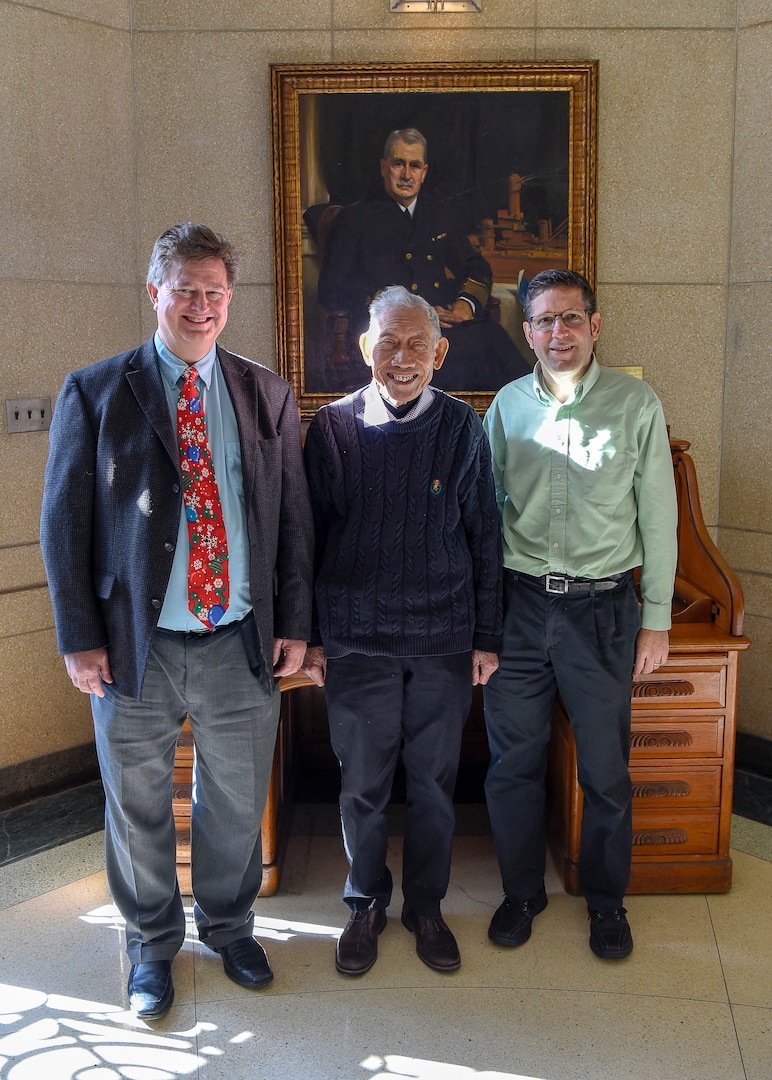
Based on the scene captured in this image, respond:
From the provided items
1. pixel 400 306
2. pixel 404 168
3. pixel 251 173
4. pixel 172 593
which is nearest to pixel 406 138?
pixel 404 168

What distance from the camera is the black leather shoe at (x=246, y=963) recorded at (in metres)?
2.46

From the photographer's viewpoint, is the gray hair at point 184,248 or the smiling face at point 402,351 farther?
the smiling face at point 402,351

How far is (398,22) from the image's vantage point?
3.40 meters

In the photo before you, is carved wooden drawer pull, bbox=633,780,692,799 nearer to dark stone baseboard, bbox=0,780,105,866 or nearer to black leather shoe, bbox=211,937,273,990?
black leather shoe, bbox=211,937,273,990

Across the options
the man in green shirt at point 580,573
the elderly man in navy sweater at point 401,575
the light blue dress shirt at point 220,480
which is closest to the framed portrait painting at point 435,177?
the man in green shirt at point 580,573

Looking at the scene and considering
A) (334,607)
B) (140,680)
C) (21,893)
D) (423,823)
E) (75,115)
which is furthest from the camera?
(75,115)

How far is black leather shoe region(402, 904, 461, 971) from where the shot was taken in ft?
8.25

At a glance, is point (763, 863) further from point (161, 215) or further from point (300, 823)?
point (161, 215)

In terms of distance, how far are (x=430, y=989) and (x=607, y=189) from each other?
2.64 meters

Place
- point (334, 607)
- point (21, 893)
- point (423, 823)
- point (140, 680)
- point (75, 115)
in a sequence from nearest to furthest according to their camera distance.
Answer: point (140, 680) < point (334, 607) < point (423, 823) < point (21, 893) < point (75, 115)

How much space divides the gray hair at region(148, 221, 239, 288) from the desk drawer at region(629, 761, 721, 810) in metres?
1.84

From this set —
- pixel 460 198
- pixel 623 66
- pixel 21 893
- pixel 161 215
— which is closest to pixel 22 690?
pixel 21 893

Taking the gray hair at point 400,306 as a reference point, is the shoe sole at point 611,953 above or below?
below

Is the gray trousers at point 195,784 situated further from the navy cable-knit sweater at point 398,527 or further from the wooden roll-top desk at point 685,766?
the wooden roll-top desk at point 685,766
